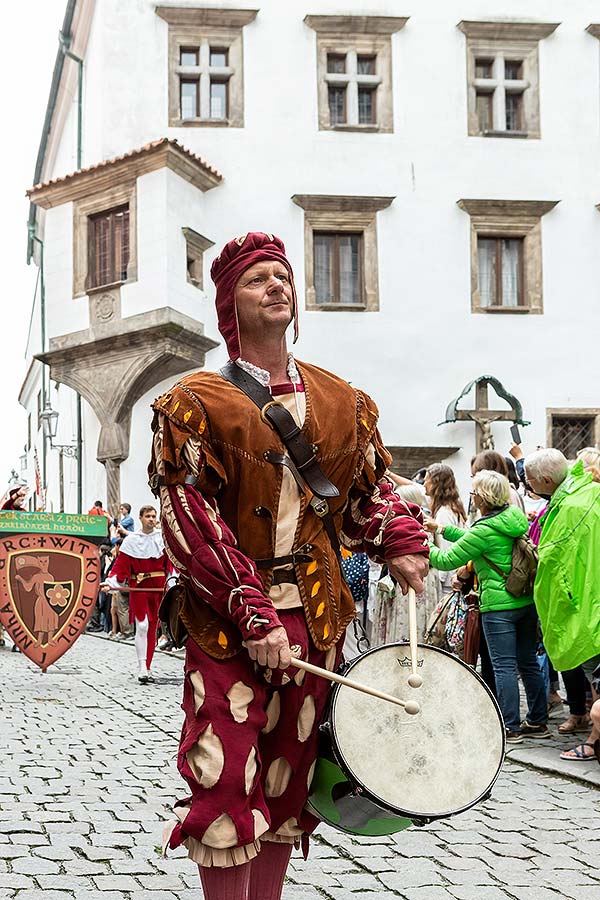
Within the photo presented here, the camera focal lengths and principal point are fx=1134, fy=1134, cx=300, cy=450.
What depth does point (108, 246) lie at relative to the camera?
2041 cm

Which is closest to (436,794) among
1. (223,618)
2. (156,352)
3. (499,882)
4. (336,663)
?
(336,663)

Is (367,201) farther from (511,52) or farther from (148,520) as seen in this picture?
(148,520)

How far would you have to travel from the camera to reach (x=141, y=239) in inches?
771

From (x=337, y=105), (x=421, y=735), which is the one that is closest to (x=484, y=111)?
(x=337, y=105)

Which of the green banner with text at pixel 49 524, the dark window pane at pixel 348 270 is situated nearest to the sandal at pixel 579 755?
the green banner with text at pixel 49 524

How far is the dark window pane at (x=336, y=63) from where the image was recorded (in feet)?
69.1

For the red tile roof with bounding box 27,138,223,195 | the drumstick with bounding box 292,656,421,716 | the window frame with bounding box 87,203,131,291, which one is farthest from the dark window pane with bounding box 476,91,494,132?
the drumstick with bounding box 292,656,421,716

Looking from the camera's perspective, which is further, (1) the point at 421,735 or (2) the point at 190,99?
(2) the point at 190,99

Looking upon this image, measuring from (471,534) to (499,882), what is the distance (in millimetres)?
3242

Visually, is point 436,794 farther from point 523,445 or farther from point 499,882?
point 523,445

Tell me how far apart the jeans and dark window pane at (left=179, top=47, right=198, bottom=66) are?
16190mm

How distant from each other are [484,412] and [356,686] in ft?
57.6

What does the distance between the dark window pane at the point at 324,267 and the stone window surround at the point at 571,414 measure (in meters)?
4.47

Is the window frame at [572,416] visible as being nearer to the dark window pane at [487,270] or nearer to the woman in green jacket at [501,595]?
the dark window pane at [487,270]
